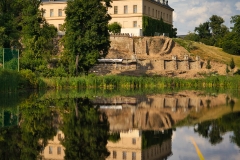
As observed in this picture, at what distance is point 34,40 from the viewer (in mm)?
44469

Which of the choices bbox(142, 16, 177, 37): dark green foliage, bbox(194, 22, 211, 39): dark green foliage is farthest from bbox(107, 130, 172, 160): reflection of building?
bbox(194, 22, 211, 39): dark green foliage

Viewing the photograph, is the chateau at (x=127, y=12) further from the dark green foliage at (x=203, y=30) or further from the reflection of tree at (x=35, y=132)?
the reflection of tree at (x=35, y=132)

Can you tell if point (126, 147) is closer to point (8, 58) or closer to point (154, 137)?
point (154, 137)

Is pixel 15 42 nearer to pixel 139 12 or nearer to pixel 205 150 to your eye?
pixel 139 12

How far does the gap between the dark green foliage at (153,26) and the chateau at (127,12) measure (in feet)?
2.45

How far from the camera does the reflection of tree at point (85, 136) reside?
365 inches

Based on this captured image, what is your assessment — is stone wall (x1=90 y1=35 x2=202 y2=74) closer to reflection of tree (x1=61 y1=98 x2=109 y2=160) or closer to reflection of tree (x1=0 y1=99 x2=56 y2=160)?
reflection of tree (x1=61 y1=98 x2=109 y2=160)

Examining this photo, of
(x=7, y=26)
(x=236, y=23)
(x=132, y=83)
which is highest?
(x=236, y=23)

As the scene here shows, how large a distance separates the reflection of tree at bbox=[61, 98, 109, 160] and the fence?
1943cm

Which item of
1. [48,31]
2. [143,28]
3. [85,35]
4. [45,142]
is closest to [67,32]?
[85,35]

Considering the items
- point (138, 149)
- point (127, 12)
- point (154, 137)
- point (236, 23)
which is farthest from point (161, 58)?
point (138, 149)

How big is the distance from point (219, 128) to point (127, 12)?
203 ft

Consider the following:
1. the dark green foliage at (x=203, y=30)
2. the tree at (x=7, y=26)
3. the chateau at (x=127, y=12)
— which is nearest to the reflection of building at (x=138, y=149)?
the tree at (x=7, y=26)

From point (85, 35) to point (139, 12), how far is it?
96.0 ft
